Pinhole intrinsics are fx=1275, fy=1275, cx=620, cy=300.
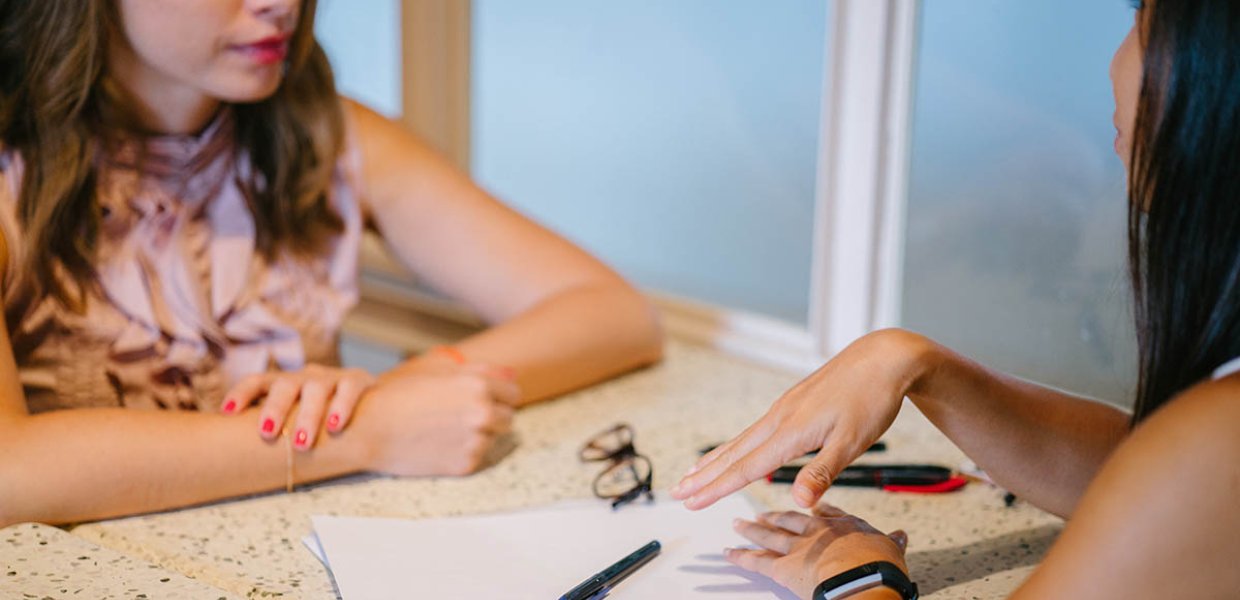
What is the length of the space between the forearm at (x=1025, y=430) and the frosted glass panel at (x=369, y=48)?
127cm

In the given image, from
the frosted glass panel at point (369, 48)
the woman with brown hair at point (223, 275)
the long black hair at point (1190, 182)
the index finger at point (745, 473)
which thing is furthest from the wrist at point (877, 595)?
the frosted glass panel at point (369, 48)

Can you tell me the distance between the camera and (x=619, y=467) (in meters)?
1.17

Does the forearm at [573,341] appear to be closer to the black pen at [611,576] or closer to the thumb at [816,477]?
the black pen at [611,576]

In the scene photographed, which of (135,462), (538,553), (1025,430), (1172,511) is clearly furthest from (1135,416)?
(135,462)

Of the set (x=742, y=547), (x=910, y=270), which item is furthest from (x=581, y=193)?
(x=742, y=547)

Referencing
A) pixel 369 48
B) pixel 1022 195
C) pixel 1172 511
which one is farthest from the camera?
pixel 369 48

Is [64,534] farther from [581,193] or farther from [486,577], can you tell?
[581,193]

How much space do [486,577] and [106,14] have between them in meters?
0.66

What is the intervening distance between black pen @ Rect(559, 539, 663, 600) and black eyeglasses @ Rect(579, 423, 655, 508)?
11cm

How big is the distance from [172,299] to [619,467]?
50 cm

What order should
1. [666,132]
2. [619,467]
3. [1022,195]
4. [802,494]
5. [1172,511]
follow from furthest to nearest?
[666,132] < [1022,195] < [619,467] < [802,494] < [1172,511]

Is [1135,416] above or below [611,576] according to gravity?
above

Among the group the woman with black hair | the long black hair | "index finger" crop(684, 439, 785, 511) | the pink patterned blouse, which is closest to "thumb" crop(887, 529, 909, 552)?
the woman with black hair

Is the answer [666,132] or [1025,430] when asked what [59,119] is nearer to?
[666,132]
